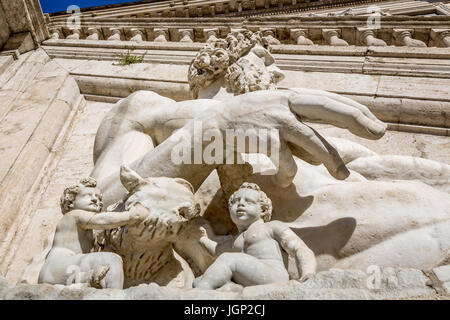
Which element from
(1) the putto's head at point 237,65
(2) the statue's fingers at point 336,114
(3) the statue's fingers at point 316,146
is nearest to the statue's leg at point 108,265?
(3) the statue's fingers at point 316,146

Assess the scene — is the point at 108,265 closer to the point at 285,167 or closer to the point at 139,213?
the point at 139,213

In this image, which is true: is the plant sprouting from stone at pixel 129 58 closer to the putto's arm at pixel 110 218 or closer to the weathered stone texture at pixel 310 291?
the putto's arm at pixel 110 218

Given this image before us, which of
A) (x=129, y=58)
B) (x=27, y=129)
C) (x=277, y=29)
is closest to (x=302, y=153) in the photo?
(x=27, y=129)

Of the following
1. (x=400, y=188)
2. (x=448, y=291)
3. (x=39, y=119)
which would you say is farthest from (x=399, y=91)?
(x=39, y=119)

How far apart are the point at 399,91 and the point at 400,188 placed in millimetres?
1924

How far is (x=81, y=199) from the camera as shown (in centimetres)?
231

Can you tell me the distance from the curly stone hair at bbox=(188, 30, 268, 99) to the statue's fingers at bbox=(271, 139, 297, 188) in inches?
39.5

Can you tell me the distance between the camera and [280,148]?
7.89 feet

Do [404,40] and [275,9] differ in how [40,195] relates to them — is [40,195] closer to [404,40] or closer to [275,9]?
[404,40]

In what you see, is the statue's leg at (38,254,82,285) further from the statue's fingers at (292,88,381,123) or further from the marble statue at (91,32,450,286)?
the statue's fingers at (292,88,381,123)

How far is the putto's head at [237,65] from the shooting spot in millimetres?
3154

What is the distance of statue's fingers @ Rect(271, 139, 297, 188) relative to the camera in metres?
2.43

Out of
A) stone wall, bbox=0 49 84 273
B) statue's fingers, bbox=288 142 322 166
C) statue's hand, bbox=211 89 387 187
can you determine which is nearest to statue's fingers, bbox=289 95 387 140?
statue's hand, bbox=211 89 387 187

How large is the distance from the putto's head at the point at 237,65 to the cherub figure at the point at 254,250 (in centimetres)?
108
